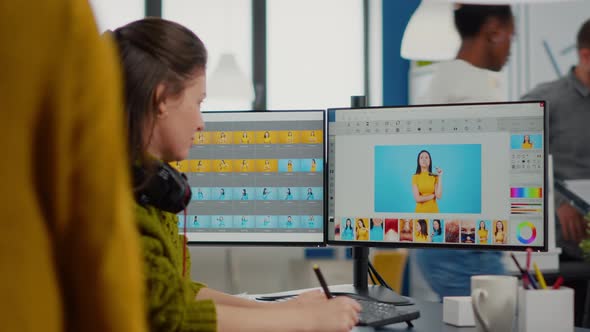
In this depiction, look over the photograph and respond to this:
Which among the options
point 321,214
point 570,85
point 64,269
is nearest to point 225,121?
point 321,214

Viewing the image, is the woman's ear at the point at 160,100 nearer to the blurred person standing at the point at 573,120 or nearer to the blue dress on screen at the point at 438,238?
the blue dress on screen at the point at 438,238

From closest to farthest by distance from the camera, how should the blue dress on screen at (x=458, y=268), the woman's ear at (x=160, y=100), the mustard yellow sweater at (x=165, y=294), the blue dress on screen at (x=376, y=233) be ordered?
the mustard yellow sweater at (x=165, y=294)
the woman's ear at (x=160, y=100)
the blue dress on screen at (x=376, y=233)
the blue dress on screen at (x=458, y=268)

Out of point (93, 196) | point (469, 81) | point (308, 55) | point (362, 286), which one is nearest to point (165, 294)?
point (93, 196)

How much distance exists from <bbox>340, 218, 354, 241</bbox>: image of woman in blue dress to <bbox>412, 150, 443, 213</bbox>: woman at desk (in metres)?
0.16

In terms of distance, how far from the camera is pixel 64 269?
0.36 metres

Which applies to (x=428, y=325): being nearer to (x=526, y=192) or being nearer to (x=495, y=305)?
(x=495, y=305)

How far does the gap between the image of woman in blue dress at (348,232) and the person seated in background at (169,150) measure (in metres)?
0.49

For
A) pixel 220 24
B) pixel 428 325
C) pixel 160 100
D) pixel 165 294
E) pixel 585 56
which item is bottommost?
pixel 428 325

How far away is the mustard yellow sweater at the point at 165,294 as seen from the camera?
100cm

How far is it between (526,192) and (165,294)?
2.89 ft

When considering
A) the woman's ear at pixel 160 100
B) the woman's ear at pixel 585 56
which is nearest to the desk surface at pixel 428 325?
the woman's ear at pixel 160 100

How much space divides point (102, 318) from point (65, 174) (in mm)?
73

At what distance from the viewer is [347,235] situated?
5.61 ft

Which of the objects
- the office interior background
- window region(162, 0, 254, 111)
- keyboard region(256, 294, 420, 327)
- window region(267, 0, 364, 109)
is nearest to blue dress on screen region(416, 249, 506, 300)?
keyboard region(256, 294, 420, 327)
